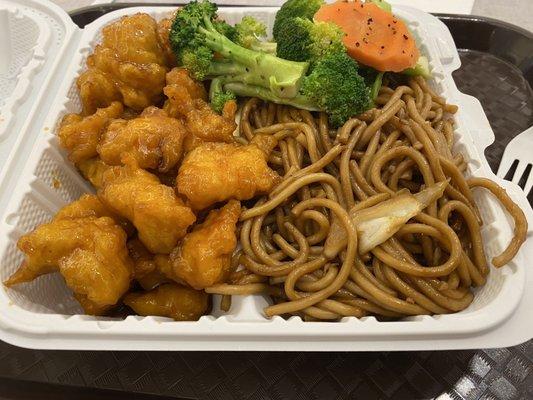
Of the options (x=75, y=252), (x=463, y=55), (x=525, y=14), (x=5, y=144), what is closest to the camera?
(x=75, y=252)

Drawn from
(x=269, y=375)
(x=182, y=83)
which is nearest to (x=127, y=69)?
(x=182, y=83)

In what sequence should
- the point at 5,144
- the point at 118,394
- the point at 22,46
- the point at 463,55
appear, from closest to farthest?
the point at 118,394
the point at 5,144
the point at 22,46
the point at 463,55

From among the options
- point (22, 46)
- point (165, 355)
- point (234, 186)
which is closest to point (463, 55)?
point (234, 186)

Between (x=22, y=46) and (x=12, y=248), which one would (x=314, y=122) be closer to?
(x=12, y=248)

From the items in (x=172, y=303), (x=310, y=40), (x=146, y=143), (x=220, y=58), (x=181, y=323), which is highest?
(x=310, y=40)

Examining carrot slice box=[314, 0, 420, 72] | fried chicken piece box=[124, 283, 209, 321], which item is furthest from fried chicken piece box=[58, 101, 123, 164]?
carrot slice box=[314, 0, 420, 72]

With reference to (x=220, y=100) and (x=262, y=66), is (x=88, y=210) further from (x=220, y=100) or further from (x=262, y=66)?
(x=262, y=66)

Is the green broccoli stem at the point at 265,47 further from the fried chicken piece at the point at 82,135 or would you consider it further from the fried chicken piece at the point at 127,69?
the fried chicken piece at the point at 82,135
